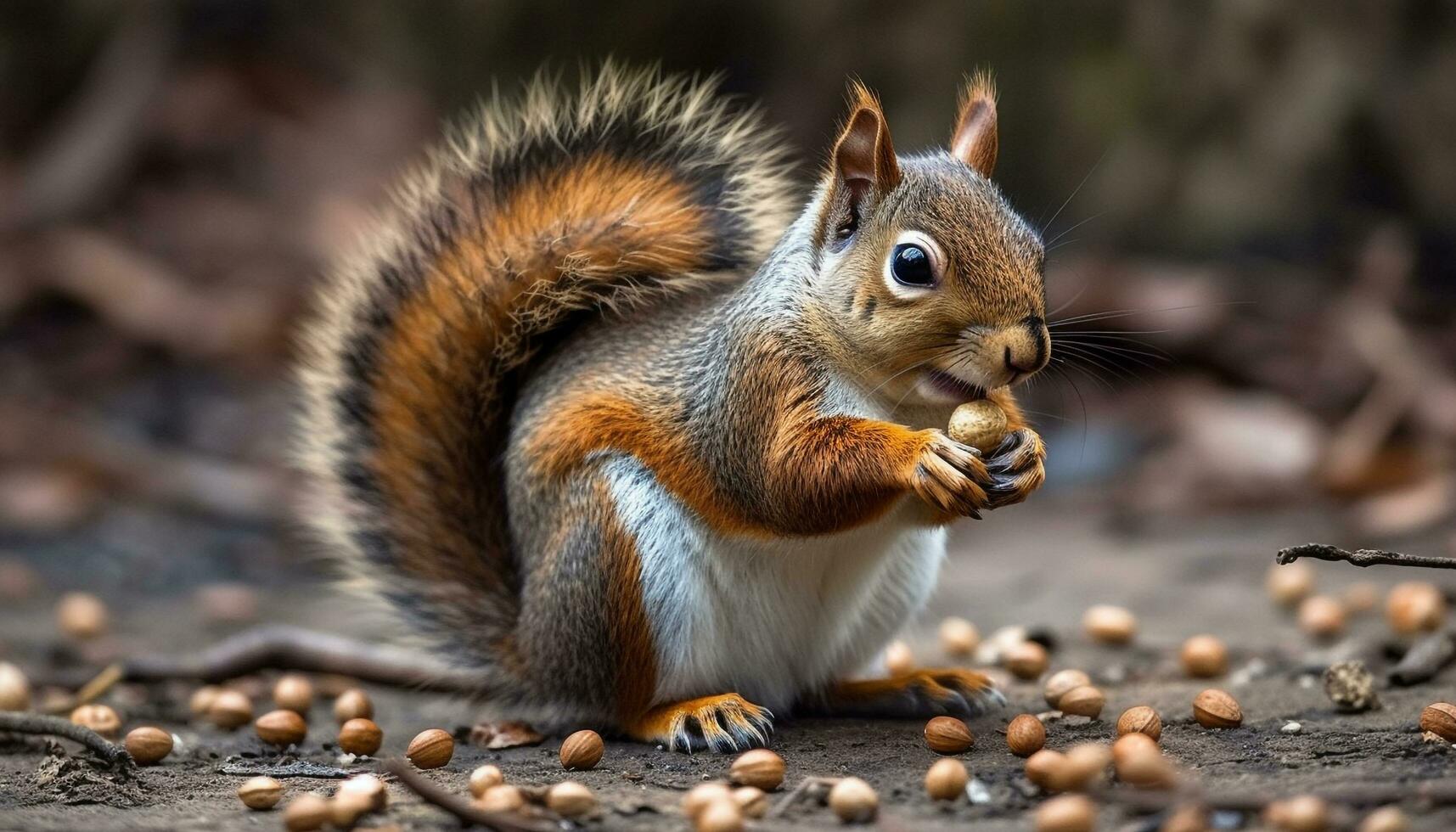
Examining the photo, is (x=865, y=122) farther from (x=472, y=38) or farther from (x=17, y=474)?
(x=472, y=38)

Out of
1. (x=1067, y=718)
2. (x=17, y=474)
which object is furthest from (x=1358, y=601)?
(x=17, y=474)

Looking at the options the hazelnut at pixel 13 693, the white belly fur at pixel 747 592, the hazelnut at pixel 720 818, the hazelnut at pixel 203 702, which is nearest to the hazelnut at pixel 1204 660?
the white belly fur at pixel 747 592

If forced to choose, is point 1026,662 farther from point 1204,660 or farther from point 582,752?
point 582,752

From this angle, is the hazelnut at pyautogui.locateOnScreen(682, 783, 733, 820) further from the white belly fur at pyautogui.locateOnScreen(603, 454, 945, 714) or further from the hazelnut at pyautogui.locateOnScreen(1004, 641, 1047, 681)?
the hazelnut at pyautogui.locateOnScreen(1004, 641, 1047, 681)

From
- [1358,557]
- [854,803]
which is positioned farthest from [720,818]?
[1358,557]

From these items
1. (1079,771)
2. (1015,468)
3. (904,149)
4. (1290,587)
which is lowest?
(1079,771)

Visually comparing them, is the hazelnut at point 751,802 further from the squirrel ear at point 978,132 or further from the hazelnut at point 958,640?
the hazelnut at point 958,640
